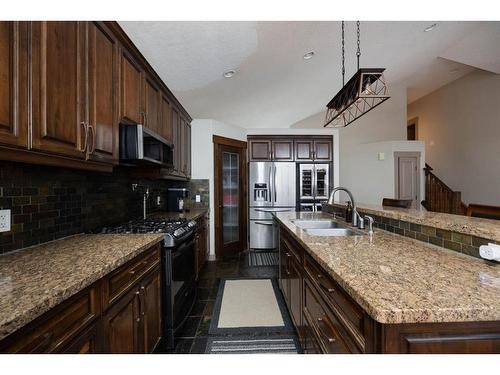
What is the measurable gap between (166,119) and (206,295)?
208 cm

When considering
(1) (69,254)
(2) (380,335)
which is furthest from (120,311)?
(2) (380,335)

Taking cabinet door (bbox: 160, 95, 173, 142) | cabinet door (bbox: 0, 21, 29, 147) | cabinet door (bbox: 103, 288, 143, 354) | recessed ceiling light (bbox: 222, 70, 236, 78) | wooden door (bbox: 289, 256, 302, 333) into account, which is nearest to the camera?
cabinet door (bbox: 0, 21, 29, 147)

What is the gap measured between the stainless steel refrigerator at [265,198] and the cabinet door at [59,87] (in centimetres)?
344

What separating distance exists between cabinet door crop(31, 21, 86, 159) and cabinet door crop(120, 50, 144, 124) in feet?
1.48

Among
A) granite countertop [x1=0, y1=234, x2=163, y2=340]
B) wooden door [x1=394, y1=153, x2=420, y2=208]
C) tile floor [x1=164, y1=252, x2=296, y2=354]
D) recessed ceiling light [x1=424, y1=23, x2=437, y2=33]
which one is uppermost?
recessed ceiling light [x1=424, y1=23, x2=437, y2=33]

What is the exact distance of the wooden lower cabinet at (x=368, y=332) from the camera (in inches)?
28.0

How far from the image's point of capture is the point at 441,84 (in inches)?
269

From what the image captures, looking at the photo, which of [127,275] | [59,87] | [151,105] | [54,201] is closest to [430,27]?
[151,105]

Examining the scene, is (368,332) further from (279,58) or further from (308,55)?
(308,55)

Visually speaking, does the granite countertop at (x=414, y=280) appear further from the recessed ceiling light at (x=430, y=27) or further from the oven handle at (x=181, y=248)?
the recessed ceiling light at (x=430, y=27)

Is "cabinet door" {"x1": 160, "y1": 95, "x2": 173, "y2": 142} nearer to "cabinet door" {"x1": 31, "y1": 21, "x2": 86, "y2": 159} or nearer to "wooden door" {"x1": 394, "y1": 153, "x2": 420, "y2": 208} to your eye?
"cabinet door" {"x1": 31, "y1": 21, "x2": 86, "y2": 159}

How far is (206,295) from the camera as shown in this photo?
2.77 m

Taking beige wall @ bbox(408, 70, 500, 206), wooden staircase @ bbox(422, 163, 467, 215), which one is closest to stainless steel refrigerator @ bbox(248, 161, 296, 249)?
wooden staircase @ bbox(422, 163, 467, 215)

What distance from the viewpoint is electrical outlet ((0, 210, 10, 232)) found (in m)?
1.24
